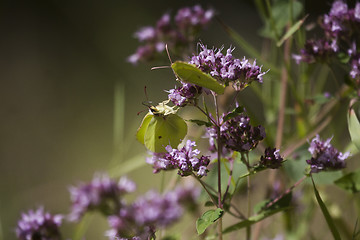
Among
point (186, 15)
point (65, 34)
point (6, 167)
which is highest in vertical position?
point (65, 34)

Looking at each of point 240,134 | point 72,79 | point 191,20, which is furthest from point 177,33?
point 72,79

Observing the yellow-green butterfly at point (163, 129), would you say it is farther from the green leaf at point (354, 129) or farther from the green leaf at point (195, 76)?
the green leaf at point (354, 129)

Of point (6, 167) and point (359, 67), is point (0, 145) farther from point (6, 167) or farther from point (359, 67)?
point (359, 67)

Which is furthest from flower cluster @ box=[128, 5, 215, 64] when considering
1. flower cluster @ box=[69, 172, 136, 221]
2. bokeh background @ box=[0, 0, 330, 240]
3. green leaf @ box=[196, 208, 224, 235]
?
bokeh background @ box=[0, 0, 330, 240]

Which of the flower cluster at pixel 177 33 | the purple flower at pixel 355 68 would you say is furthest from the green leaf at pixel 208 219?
the flower cluster at pixel 177 33

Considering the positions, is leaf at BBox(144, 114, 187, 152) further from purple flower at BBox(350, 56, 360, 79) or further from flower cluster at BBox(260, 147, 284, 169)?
purple flower at BBox(350, 56, 360, 79)

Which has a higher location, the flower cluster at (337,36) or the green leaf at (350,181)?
the flower cluster at (337,36)

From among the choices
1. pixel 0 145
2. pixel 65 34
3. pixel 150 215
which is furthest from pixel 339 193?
pixel 65 34
